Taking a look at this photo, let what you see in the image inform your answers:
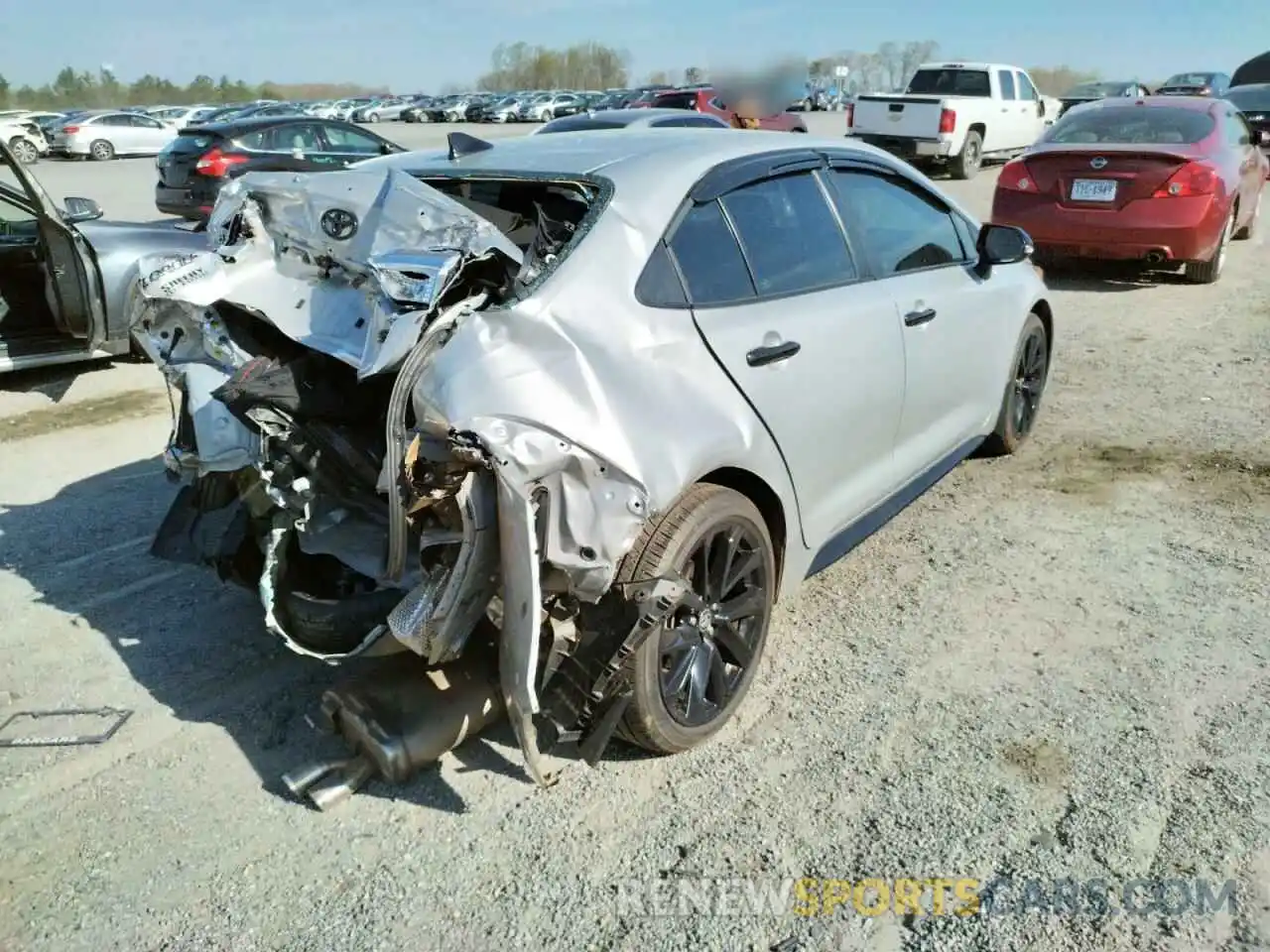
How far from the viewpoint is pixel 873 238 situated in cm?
388

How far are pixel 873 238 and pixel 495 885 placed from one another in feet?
8.62

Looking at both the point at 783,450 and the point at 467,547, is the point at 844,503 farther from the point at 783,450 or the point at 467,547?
the point at 467,547

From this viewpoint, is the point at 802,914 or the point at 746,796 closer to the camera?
the point at 802,914

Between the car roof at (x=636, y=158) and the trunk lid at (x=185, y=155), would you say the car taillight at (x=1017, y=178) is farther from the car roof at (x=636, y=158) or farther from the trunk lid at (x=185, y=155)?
the trunk lid at (x=185, y=155)

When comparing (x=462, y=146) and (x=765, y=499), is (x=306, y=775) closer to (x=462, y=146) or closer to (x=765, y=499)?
(x=765, y=499)

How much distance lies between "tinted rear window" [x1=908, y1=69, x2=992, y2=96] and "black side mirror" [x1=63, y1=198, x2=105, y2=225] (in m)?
15.6

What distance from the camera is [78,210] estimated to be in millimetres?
6840

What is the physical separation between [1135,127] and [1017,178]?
1.29 m

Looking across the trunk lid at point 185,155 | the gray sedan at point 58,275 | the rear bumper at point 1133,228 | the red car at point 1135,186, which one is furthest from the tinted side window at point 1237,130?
the trunk lid at point 185,155

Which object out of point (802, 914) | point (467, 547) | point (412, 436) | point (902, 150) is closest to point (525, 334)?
point (412, 436)

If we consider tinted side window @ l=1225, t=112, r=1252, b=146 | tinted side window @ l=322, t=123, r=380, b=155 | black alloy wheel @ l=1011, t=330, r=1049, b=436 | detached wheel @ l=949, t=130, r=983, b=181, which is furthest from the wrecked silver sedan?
detached wheel @ l=949, t=130, r=983, b=181

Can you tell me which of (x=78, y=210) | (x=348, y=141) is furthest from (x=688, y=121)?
(x=78, y=210)

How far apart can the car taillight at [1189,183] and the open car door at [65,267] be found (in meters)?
8.04

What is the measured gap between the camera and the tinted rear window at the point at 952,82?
18734mm
